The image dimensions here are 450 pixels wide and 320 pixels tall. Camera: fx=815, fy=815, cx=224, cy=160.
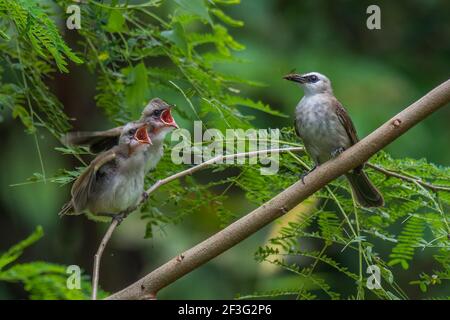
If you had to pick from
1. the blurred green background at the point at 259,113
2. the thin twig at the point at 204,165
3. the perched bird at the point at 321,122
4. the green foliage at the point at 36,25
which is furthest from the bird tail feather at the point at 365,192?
the blurred green background at the point at 259,113

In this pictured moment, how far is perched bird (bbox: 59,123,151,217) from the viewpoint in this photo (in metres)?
3.23

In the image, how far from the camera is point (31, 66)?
3.22m

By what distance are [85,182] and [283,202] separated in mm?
879

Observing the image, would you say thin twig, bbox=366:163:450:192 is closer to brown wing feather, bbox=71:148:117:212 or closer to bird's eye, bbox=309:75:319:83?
bird's eye, bbox=309:75:319:83

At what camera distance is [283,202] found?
254cm

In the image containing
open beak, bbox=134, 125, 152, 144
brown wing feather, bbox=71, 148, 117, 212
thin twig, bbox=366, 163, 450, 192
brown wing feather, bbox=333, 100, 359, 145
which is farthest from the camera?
brown wing feather, bbox=333, 100, 359, 145

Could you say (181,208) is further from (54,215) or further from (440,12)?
(440,12)

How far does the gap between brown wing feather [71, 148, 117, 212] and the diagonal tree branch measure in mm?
636

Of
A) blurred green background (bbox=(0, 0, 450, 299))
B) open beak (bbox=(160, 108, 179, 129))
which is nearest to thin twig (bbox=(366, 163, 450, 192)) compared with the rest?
open beak (bbox=(160, 108, 179, 129))

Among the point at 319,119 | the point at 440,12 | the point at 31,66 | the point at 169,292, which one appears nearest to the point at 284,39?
the point at 440,12

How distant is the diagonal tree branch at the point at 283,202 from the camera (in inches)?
98.3

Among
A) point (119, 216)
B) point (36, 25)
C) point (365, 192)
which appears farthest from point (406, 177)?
point (36, 25)

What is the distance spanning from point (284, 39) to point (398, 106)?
146 cm

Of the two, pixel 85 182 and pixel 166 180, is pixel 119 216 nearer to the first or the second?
pixel 85 182
